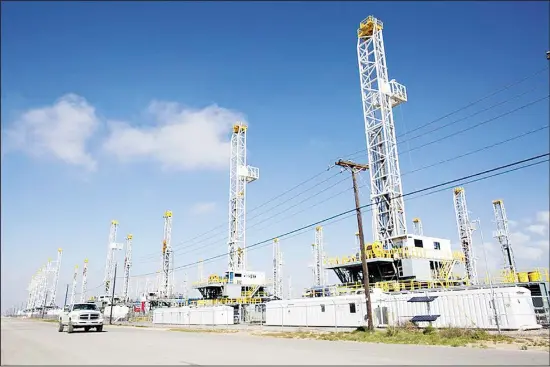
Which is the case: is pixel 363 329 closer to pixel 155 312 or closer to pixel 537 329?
pixel 537 329

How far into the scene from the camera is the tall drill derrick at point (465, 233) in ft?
281

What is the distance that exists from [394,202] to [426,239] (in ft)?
19.0

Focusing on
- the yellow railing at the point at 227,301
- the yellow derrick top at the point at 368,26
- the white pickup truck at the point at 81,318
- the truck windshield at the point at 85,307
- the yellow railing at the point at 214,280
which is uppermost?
the yellow derrick top at the point at 368,26

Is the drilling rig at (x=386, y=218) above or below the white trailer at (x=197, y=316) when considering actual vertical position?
above

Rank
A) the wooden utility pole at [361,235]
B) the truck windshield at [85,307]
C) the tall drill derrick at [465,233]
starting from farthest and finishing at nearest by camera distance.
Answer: the tall drill derrick at [465,233] → the truck windshield at [85,307] → the wooden utility pole at [361,235]

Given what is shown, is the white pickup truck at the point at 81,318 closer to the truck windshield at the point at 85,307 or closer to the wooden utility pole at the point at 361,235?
the truck windshield at the point at 85,307

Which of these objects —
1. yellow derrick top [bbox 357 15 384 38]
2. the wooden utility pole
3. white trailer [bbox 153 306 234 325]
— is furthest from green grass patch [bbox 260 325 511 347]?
yellow derrick top [bbox 357 15 384 38]

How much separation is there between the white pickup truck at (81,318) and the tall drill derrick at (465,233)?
257ft

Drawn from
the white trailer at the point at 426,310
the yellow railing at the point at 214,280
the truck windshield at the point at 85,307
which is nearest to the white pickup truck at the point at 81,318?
the truck windshield at the point at 85,307

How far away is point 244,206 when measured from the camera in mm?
73625

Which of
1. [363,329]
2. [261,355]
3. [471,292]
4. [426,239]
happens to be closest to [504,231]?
[426,239]

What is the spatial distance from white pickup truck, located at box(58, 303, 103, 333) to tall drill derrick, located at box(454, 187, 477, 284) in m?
78.4

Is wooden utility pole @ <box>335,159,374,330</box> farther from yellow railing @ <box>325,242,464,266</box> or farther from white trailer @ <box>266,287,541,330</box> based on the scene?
yellow railing @ <box>325,242,464,266</box>

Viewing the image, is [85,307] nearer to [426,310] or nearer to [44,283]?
[426,310]
